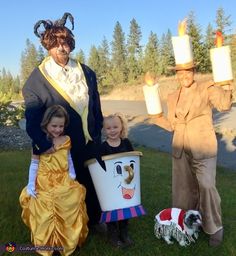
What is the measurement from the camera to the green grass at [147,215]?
15.1 feet

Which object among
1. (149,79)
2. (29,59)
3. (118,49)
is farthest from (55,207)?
(29,59)

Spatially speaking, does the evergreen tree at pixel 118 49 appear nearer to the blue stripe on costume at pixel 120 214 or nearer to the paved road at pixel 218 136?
the paved road at pixel 218 136

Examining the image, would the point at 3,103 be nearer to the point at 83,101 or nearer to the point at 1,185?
the point at 1,185

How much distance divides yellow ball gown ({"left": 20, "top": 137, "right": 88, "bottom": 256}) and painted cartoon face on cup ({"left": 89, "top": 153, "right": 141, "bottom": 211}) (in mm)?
240

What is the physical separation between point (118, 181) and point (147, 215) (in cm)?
183

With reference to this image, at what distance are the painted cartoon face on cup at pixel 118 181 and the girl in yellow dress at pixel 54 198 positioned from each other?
0.24 metres

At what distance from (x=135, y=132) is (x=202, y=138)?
12.0 meters

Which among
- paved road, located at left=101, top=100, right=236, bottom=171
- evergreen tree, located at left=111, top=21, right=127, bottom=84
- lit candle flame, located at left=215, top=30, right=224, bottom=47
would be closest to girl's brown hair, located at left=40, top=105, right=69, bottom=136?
lit candle flame, located at left=215, top=30, right=224, bottom=47

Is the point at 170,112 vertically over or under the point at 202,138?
over

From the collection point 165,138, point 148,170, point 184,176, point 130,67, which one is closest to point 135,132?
point 165,138

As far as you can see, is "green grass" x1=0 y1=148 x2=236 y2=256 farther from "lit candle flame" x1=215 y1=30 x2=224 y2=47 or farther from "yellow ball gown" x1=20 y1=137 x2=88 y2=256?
"lit candle flame" x1=215 y1=30 x2=224 y2=47

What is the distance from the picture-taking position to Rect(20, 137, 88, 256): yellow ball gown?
4184mm

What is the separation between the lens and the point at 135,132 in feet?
54.5

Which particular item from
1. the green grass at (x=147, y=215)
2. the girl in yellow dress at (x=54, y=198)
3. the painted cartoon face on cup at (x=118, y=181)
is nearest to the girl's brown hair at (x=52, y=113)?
the girl in yellow dress at (x=54, y=198)
